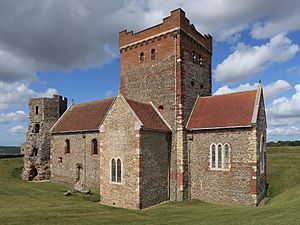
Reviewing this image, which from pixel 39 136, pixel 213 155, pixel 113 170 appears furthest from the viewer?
pixel 39 136

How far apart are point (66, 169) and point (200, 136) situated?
17.5 m

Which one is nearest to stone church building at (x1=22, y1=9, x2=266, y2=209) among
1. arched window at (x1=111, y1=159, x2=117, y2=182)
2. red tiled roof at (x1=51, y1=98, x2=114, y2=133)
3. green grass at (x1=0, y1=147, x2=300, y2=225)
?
arched window at (x1=111, y1=159, x2=117, y2=182)

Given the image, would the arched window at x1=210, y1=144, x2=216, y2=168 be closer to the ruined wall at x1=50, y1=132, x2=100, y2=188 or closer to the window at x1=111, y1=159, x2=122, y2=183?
the window at x1=111, y1=159, x2=122, y2=183

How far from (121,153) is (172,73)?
8689 millimetres

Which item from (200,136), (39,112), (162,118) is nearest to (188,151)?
(200,136)

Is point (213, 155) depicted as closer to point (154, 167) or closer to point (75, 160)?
point (154, 167)

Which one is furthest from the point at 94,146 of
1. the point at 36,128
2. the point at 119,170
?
the point at 36,128

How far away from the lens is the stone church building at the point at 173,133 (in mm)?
21375

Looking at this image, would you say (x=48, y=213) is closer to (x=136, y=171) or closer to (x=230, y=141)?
(x=136, y=171)

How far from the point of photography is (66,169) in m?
32.6

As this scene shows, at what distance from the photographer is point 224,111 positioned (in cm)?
2388

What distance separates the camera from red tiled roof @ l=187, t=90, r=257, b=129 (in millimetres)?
22180

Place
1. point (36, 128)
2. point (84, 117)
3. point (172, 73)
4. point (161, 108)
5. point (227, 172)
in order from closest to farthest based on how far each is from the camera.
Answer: point (227, 172) → point (172, 73) → point (161, 108) → point (84, 117) → point (36, 128)

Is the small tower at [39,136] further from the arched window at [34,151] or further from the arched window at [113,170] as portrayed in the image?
the arched window at [113,170]
